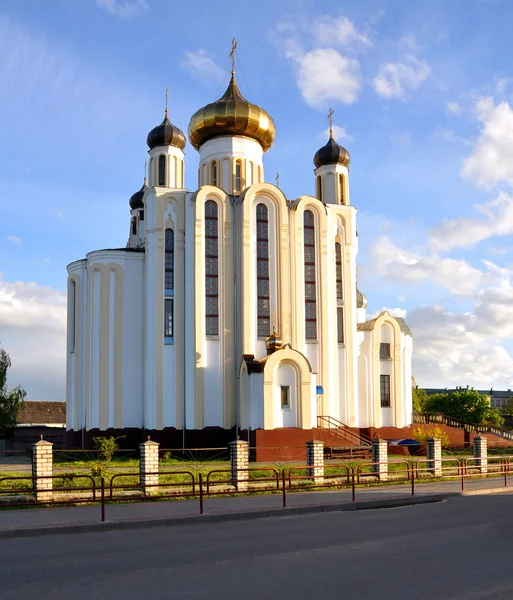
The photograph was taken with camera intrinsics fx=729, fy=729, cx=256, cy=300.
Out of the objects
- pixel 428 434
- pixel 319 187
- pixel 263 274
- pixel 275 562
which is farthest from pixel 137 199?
pixel 275 562

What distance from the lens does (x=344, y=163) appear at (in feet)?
130

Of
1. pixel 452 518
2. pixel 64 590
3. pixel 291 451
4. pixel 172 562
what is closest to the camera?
pixel 64 590

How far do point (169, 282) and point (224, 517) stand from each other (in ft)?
65.4

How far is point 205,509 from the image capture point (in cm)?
1605

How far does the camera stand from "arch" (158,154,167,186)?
36.2 metres

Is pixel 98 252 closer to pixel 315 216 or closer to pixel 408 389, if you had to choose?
pixel 315 216

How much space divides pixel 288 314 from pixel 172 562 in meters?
25.2

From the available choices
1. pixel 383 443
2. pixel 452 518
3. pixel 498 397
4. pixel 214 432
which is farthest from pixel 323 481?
pixel 498 397

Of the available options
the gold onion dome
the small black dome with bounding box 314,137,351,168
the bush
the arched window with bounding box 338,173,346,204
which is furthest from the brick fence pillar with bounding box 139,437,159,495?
the small black dome with bounding box 314,137,351,168

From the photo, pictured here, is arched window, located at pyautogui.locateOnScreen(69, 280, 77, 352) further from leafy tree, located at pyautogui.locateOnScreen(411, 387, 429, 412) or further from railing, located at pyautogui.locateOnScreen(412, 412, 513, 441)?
leafy tree, located at pyautogui.locateOnScreen(411, 387, 429, 412)

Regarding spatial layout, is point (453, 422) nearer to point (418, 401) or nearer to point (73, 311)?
point (418, 401)

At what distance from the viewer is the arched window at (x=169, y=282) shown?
3353 cm

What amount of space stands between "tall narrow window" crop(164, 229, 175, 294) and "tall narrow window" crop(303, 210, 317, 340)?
21.5 ft

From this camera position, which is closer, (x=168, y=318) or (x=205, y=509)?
(x=205, y=509)
